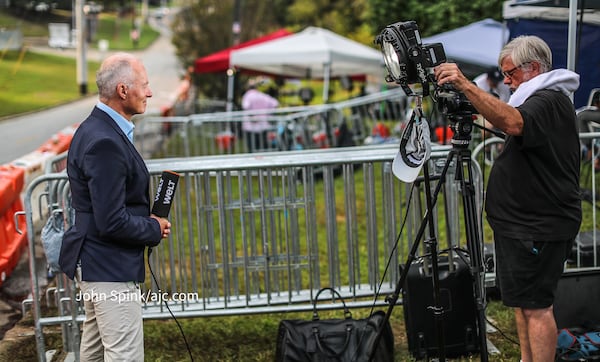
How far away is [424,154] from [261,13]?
2300cm

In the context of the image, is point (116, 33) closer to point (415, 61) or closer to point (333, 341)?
point (333, 341)

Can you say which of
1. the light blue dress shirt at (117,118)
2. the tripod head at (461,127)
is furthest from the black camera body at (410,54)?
the light blue dress shirt at (117,118)

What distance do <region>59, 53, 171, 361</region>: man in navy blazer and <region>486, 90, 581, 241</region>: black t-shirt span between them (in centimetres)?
175

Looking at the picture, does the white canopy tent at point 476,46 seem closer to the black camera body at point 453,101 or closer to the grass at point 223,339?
the grass at point 223,339

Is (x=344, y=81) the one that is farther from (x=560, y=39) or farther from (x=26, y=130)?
(x=560, y=39)

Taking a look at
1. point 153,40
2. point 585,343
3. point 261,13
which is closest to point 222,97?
Answer: point 261,13

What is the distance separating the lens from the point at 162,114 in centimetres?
1773

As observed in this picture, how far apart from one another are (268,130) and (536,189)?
9484mm

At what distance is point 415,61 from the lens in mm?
3230

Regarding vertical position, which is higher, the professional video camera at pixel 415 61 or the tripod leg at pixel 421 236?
the professional video camera at pixel 415 61

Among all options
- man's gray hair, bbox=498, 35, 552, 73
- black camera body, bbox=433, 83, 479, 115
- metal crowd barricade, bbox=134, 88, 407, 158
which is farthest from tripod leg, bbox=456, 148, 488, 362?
metal crowd barricade, bbox=134, 88, 407, 158

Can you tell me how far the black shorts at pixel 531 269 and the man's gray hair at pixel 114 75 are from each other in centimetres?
206

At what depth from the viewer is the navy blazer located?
2.91 m

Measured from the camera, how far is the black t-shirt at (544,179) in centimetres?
342
